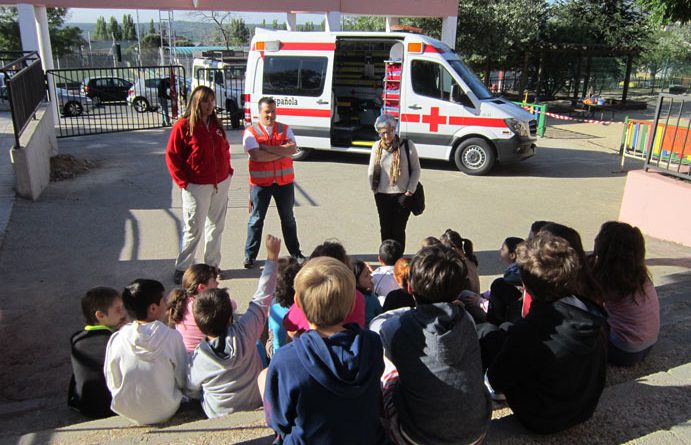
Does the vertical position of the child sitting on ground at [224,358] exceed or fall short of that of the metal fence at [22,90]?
it falls short

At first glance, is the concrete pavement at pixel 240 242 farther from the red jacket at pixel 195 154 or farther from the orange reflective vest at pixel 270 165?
the red jacket at pixel 195 154

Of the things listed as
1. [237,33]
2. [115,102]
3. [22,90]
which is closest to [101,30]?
[237,33]

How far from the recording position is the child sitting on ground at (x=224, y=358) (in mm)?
2889

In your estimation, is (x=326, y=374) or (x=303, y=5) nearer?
(x=326, y=374)

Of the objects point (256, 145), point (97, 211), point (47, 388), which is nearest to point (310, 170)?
point (97, 211)

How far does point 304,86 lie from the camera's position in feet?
38.2

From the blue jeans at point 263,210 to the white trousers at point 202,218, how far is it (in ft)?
1.16

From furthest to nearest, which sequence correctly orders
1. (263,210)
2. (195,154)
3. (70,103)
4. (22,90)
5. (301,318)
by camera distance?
(70,103), (22,90), (263,210), (195,154), (301,318)

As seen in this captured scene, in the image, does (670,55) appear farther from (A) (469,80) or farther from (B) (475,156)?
(B) (475,156)

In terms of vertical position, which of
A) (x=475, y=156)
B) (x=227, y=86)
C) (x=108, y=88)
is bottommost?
(x=475, y=156)

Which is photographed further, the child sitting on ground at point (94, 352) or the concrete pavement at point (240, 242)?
the child sitting on ground at point (94, 352)

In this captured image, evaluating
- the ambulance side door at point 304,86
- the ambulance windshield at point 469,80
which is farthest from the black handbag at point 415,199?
the ambulance side door at point 304,86

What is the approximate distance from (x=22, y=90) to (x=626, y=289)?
9121 millimetres

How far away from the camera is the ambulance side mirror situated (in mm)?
10664
